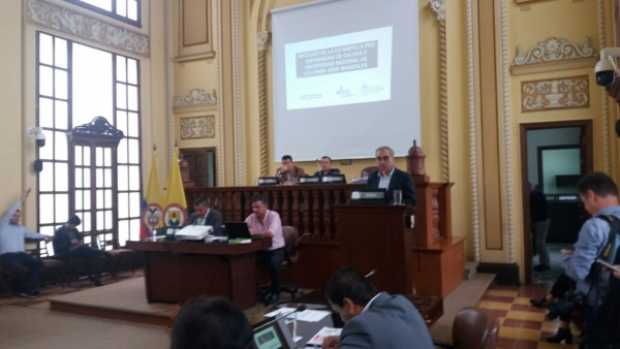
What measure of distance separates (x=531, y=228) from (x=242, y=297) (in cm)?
422

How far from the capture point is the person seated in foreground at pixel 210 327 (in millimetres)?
1081

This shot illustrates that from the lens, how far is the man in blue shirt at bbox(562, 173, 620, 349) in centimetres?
261

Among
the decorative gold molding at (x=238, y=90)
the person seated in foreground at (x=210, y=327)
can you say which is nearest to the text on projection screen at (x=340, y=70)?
the decorative gold molding at (x=238, y=90)

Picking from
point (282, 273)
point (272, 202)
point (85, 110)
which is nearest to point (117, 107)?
point (85, 110)

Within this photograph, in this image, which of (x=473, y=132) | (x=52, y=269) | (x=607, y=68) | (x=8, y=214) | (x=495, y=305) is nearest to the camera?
(x=607, y=68)

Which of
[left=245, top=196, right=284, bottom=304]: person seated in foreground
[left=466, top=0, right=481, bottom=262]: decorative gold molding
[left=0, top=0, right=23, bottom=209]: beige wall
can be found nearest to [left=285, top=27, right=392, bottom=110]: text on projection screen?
[left=466, top=0, right=481, bottom=262]: decorative gold molding

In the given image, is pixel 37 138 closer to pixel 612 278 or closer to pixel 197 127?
pixel 197 127

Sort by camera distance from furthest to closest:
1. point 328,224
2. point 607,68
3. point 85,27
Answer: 1. point 85,27
2. point 328,224
3. point 607,68

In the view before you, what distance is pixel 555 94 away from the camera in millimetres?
6324

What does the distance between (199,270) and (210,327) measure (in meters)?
4.04

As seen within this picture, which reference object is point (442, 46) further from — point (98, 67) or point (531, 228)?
point (98, 67)

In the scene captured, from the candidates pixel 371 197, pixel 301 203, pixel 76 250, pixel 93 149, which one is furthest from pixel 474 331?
pixel 93 149

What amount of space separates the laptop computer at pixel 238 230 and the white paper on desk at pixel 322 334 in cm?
260

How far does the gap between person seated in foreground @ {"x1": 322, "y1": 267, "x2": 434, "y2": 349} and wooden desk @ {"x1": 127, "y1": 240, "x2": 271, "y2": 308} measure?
280 cm
